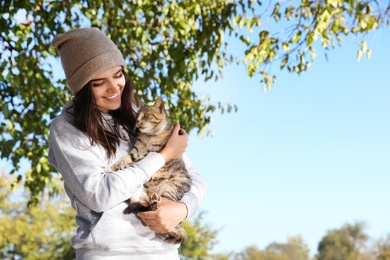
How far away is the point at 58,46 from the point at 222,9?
5.89m

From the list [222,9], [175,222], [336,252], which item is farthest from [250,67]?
[336,252]

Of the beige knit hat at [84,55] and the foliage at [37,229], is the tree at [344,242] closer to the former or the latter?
the foliage at [37,229]

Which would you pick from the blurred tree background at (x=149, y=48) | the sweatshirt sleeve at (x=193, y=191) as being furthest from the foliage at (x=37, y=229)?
the sweatshirt sleeve at (x=193, y=191)

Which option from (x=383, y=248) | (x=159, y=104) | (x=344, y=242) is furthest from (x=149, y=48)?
(x=344, y=242)

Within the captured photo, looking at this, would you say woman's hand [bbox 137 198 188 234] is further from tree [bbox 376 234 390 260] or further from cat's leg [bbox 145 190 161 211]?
tree [bbox 376 234 390 260]

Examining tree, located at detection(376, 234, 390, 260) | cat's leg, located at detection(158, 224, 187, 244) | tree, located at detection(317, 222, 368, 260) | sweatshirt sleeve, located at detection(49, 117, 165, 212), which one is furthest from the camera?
tree, located at detection(317, 222, 368, 260)

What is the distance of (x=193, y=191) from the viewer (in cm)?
303

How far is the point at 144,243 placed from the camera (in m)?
2.77

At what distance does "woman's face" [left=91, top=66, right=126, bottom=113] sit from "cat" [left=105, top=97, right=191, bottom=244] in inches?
5.9

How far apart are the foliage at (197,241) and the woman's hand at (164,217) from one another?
15519mm

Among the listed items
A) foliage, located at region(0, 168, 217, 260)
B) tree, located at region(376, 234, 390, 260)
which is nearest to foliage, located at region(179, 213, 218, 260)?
foliage, located at region(0, 168, 217, 260)

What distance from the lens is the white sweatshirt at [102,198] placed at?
262cm

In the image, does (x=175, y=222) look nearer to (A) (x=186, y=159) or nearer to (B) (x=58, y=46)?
(A) (x=186, y=159)

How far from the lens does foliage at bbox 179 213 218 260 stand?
1836cm
